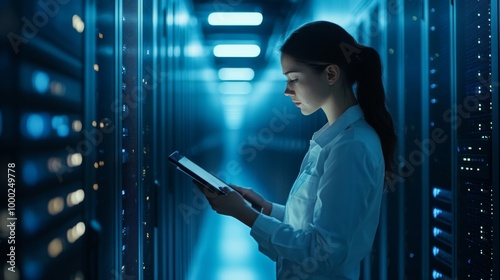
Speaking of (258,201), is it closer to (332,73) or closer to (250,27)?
(332,73)

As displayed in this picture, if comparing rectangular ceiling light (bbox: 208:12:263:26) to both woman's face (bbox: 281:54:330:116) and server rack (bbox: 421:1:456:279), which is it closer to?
server rack (bbox: 421:1:456:279)

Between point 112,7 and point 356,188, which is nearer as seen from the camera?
point 356,188

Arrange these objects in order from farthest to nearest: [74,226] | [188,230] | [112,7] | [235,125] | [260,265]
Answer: [235,125], [260,265], [188,230], [112,7], [74,226]

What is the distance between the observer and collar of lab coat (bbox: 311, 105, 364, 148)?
3.99ft

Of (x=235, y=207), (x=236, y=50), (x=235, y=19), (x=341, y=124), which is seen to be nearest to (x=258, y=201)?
(x=235, y=207)

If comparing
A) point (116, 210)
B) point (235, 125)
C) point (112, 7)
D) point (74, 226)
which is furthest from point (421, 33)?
point (235, 125)

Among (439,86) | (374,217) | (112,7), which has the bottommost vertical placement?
(374,217)

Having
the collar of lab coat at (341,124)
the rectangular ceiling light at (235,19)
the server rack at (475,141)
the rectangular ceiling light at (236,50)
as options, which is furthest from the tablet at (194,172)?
the rectangular ceiling light at (236,50)

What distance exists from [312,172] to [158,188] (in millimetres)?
1005

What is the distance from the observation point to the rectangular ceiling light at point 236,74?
6.15 meters

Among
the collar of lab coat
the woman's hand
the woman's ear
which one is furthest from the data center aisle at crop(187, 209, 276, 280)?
the woman's ear

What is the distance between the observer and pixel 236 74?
6.41 meters

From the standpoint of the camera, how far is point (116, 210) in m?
1.19

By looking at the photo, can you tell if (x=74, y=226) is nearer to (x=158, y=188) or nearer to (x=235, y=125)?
(x=158, y=188)
